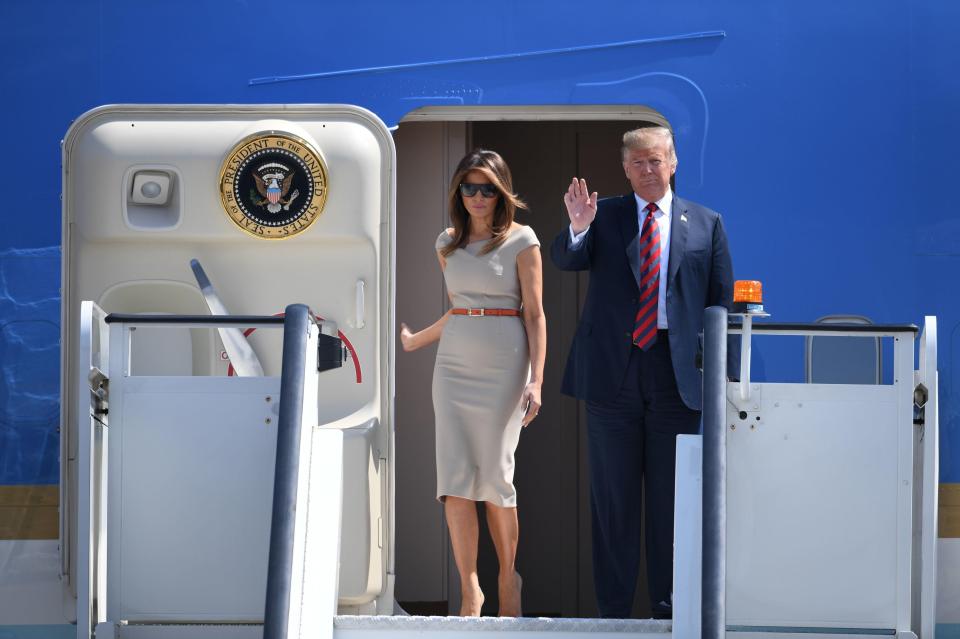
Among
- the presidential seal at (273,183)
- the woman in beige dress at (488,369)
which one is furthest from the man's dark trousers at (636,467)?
the presidential seal at (273,183)

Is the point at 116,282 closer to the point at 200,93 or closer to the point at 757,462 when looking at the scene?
the point at 200,93

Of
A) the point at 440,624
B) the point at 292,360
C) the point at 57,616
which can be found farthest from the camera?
the point at 57,616

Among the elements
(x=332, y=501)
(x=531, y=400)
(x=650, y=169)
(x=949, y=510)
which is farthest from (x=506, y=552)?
(x=949, y=510)

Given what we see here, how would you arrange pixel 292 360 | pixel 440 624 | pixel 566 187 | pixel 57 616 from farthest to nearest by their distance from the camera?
pixel 566 187 → pixel 57 616 → pixel 440 624 → pixel 292 360

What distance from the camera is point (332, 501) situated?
4035 millimetres

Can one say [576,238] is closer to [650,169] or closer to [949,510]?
[650,169]

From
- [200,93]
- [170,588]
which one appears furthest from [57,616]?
[200,93]

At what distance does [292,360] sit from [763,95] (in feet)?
6.94

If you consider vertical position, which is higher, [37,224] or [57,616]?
[37,224]

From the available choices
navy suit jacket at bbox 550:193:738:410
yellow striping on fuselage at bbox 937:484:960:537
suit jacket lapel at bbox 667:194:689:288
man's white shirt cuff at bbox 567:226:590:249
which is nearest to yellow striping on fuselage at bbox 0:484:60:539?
navy suit jacket at bbox 550:193:738:410

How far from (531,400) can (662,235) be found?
66 centimetres

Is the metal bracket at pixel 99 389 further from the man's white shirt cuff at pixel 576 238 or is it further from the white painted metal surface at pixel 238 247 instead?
the man's white shirt cuff at pixel 576 238

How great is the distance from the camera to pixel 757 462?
12.6ft

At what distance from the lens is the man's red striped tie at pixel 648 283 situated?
4324mm
